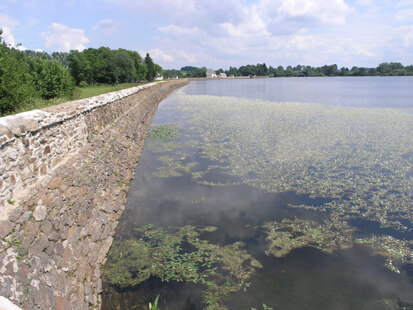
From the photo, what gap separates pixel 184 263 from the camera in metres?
7.14

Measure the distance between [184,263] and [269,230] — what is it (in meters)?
2.75

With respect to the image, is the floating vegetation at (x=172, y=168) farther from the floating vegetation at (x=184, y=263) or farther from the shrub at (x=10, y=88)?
the shrub at (x=10, y=88)

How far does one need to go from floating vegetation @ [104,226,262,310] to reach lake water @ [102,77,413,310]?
0.03 m

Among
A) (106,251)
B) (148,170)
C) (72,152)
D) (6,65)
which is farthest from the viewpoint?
(148,170)

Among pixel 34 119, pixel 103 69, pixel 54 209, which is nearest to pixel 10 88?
pixel 34 119

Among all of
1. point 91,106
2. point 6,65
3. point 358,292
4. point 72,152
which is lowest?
point 358,292

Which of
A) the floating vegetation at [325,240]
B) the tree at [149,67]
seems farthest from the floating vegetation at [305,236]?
the tree at [149,67]

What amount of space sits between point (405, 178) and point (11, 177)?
523 inches

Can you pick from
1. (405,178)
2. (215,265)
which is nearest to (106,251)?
(215,265)

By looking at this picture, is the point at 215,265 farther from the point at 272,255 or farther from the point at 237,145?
the point at 237,145

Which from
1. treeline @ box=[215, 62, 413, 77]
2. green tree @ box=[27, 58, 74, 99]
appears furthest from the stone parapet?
treeline @ box=[215, 62, 413, 77]

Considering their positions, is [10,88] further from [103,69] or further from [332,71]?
[332,71]

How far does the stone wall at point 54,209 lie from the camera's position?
493 centimetres

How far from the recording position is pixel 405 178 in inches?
451
